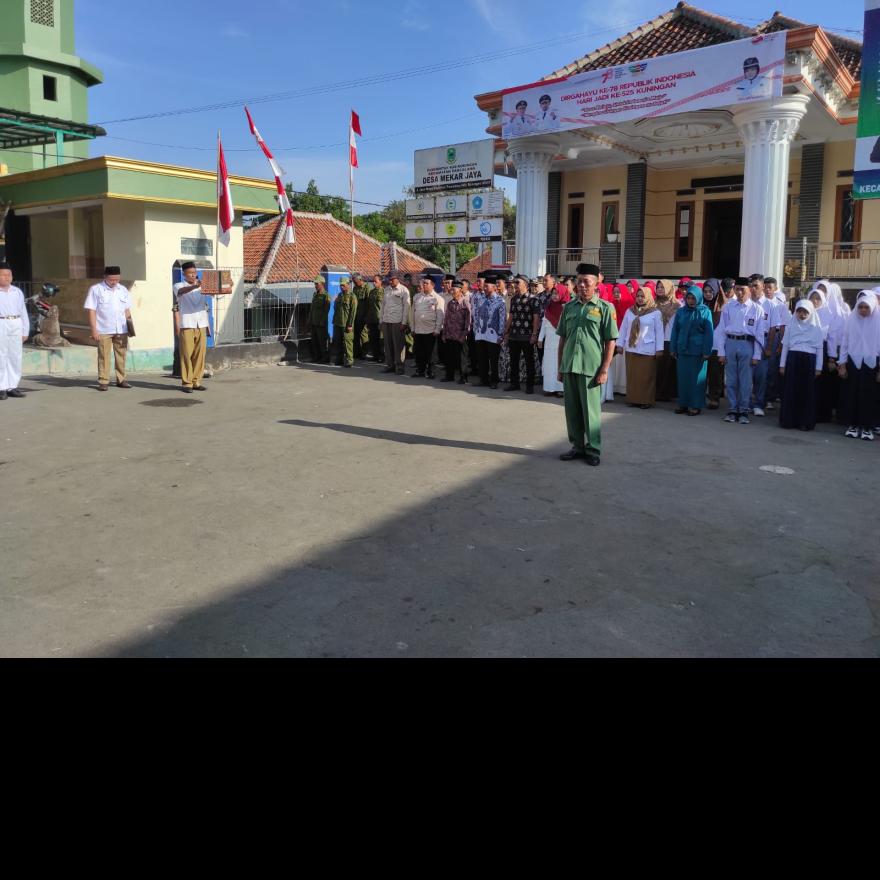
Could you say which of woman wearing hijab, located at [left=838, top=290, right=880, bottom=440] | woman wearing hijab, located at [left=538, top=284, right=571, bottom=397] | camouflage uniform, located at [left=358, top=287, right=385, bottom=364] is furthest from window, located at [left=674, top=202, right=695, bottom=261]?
woman wearing hijab, located at [left=838, top=290, right=880, bottom=440]

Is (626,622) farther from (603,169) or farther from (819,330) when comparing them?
(603,169)

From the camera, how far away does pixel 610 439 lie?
8.84 meters

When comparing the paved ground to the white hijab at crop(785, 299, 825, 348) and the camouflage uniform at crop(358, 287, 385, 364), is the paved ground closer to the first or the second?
the white hijab at crop(785, 299, 825, 348)

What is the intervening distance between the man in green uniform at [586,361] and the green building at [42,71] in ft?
68.9

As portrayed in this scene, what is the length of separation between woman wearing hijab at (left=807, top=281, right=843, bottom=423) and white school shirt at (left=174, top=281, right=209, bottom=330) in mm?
8562

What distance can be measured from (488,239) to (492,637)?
837 inches

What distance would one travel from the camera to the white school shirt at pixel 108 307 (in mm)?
11477

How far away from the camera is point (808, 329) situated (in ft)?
32.1

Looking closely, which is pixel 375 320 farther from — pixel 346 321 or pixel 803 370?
pixel 803 370

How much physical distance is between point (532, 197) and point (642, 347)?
29.4ft

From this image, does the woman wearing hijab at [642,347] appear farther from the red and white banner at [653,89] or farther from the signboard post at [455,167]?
the signboard post at [455,167]

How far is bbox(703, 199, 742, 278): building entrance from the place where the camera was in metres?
21.6

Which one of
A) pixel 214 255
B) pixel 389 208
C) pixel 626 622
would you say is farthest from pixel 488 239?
pixel 389 208


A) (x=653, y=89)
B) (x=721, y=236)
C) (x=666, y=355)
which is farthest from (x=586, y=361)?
(x=721, y=236)
